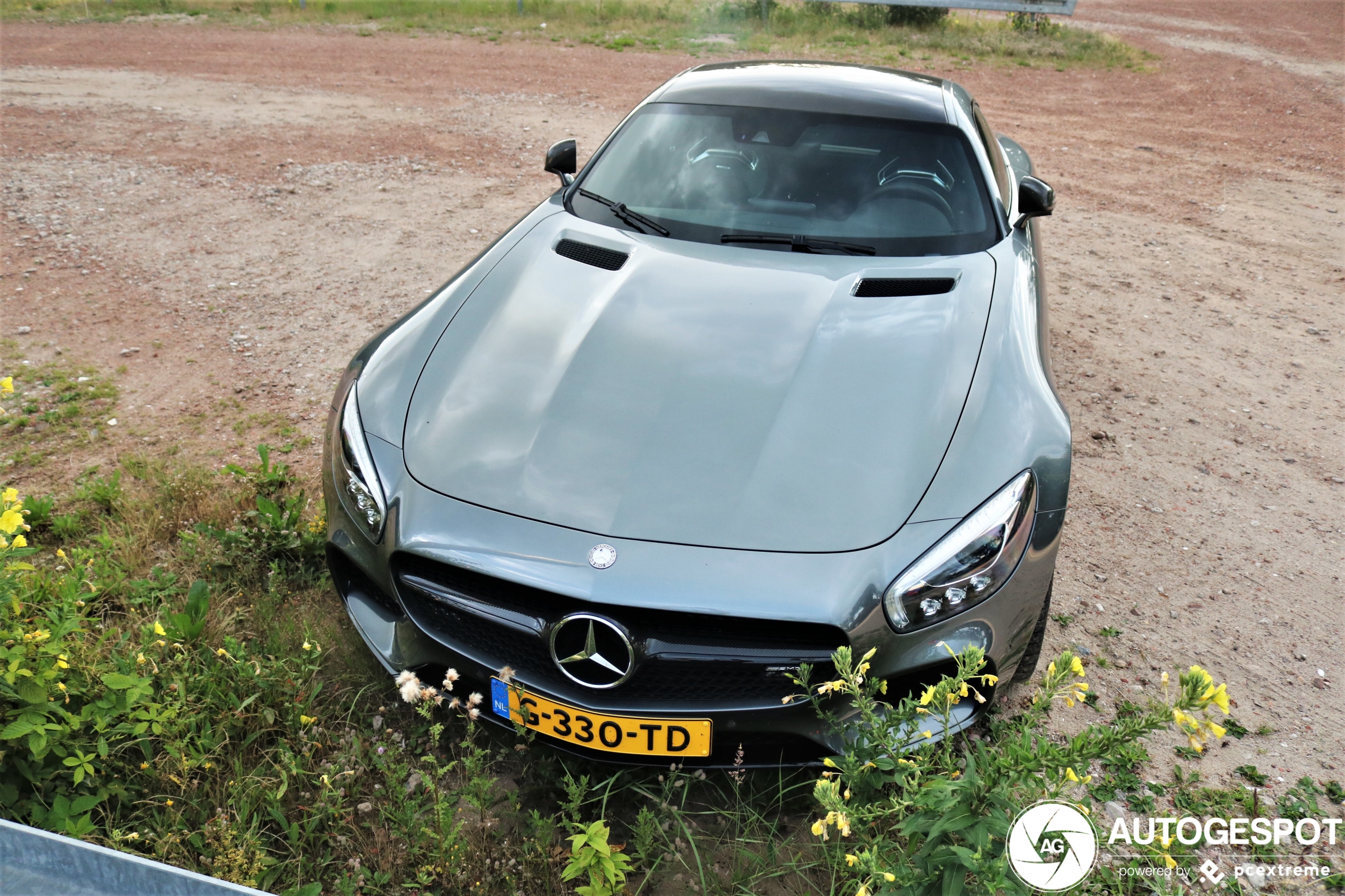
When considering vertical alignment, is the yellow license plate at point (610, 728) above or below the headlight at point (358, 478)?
below

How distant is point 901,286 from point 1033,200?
95 centimetres

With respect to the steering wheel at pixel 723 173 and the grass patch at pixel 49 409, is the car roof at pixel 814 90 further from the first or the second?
the grass patch at pixel 49 409

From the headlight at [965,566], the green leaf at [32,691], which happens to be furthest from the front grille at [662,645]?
the green leaf at [32,691]

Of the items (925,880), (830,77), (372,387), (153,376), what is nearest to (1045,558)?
(925,880)

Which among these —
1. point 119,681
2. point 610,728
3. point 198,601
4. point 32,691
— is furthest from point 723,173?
point 32,691

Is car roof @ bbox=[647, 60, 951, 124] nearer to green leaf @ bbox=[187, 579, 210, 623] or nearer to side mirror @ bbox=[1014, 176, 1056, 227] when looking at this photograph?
side mirror @ bbox=[1014, 176, 1056, 227]

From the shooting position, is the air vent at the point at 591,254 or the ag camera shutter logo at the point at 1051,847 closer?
the ag camera shutter logo at the point at 1051,847

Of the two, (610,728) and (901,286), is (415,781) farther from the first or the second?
(901,286)

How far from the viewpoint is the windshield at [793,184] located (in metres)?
3.00

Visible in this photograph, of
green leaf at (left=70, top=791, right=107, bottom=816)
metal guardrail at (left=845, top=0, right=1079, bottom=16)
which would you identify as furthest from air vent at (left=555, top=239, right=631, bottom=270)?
metal guardrail at (left=845, top=0, right=1079, bottom=16)

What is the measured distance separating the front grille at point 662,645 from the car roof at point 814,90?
228 centimetres

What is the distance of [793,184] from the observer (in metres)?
3.18

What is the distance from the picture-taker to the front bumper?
6.11 ft

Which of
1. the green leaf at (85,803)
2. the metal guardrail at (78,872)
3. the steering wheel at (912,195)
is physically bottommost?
the green leaf at (85,803)
